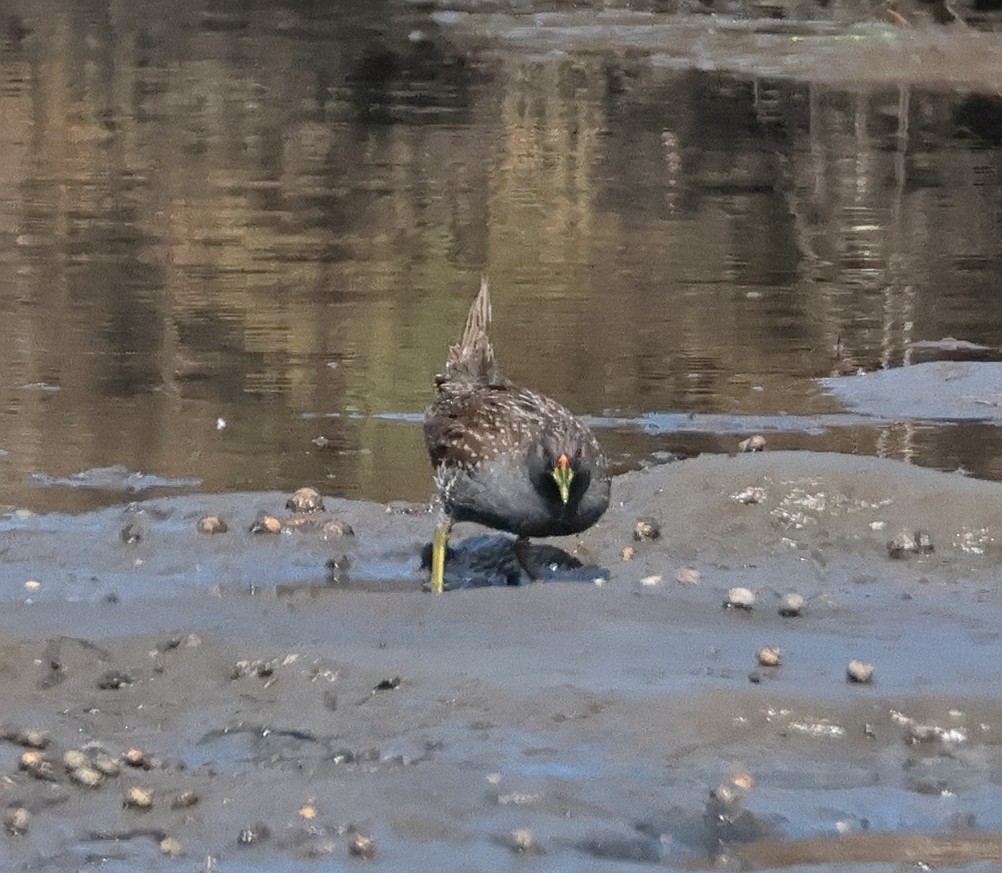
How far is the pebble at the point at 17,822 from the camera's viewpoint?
4.79 m

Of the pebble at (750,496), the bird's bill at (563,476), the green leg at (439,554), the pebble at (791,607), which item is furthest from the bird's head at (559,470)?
the pebble at (750,496)

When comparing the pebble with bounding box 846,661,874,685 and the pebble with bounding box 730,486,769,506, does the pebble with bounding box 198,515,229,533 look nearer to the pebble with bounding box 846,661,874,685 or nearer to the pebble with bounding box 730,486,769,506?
the pebble with bounding box 730,486,769,506

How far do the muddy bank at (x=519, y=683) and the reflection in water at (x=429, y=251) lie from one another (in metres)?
1.12

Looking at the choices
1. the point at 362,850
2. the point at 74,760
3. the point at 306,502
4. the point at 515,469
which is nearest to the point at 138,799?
the point at 74,760

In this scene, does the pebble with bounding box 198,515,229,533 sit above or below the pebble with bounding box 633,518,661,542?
above

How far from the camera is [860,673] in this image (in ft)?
19.5

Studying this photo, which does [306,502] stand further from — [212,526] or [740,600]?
[740,600]

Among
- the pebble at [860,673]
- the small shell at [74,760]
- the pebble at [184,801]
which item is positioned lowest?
the pebble at [860,673]

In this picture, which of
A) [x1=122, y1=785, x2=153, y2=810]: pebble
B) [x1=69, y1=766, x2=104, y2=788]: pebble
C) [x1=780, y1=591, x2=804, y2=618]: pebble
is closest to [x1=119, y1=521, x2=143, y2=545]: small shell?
[x1=780, y1=591, x2=804, y2=618]: pebble

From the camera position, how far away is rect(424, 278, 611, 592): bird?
6.86 metres

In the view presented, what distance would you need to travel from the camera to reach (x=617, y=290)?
41.5ft

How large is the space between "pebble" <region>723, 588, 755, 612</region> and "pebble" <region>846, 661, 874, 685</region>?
910 mm

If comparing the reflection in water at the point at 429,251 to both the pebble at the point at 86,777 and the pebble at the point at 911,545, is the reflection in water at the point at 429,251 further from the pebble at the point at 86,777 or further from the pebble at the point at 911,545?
the pebble at the point at 86,777

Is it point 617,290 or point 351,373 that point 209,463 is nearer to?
point 351,373
